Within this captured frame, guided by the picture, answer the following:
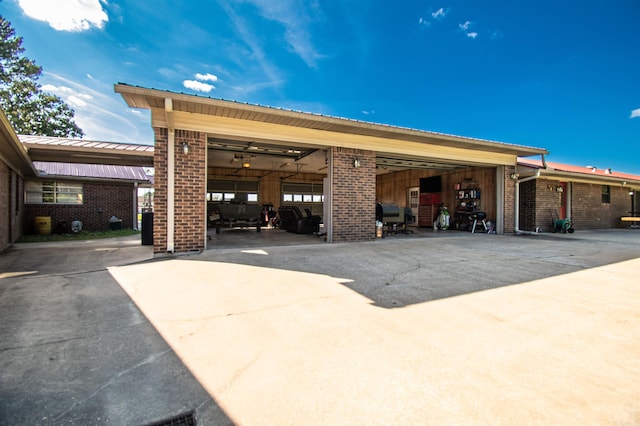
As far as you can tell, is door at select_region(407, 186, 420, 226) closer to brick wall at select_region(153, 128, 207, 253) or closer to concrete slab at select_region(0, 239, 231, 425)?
brick wall at select_region(153, 128, 207, 253)

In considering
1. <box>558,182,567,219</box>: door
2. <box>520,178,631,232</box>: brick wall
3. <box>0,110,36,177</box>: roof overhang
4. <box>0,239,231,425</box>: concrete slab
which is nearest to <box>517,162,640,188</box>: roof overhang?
<box>520,178,631,232</box>: brick wall

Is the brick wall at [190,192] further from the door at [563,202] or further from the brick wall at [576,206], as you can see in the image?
the door at [563,202]

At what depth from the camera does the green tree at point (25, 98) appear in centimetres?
2039

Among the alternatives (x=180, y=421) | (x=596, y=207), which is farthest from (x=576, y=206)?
(x=180, y=421)

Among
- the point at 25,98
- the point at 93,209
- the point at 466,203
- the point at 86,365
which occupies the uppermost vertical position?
the point at 25,98

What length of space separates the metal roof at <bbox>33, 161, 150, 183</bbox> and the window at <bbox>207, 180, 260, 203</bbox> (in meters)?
3.29

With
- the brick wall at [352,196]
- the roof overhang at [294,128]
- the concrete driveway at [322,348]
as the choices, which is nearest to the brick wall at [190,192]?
the roof overhang at [294,128]

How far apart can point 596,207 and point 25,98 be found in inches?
1532

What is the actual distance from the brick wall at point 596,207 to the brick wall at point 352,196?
11667mm

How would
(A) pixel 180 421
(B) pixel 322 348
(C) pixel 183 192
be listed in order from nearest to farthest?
(A) pixel 180 421 < (B) pixel 322 348 < (C) pixel 183 192

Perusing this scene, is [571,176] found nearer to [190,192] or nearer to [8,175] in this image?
[190,192]

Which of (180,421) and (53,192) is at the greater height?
(53,192)

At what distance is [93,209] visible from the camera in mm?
13617

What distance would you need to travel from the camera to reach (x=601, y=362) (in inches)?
79.4
